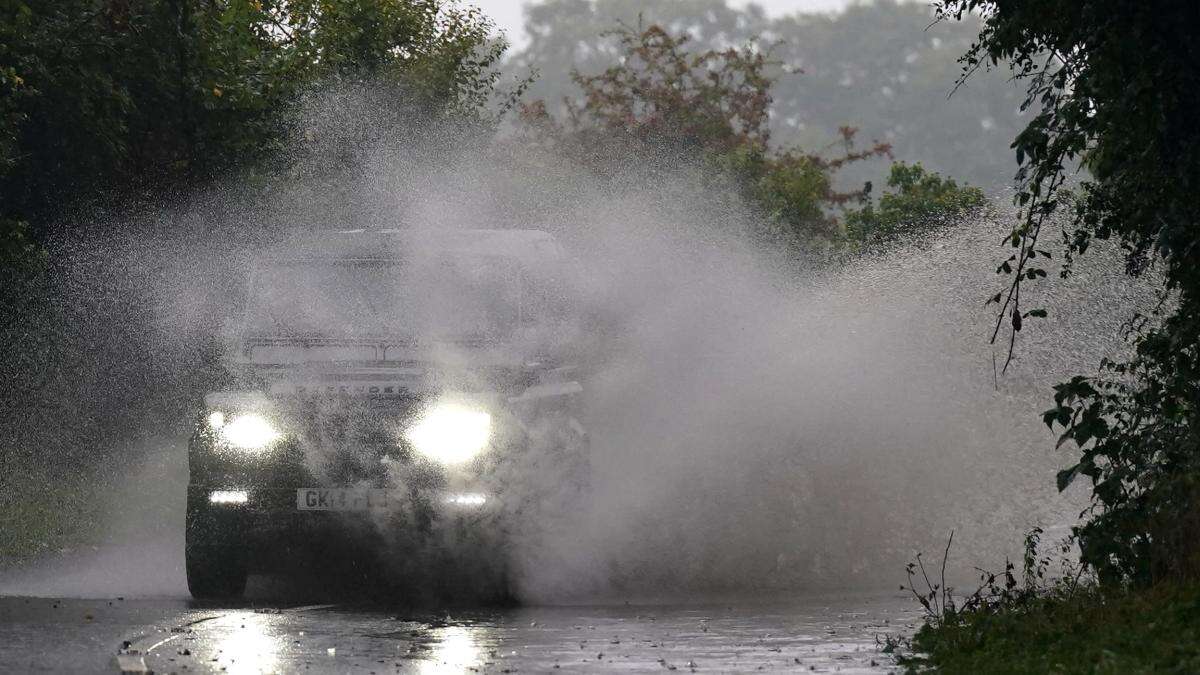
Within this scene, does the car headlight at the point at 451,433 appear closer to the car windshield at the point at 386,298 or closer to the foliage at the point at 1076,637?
the car windshield at the point at 386,298

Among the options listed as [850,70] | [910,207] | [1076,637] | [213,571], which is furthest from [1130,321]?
[850,70]

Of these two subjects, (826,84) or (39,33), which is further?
(826,84)

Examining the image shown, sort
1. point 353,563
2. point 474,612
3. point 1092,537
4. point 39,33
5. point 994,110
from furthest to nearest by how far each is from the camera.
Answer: point 994,110
point 39,33
point 353,563
point 474,612
point 1092,537

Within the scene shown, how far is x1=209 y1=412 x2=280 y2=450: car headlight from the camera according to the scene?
1202 centimetres

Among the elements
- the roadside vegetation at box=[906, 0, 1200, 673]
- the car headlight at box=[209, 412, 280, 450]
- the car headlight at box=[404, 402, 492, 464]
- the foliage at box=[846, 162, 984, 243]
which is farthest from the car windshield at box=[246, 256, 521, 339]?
the foliage at box=[846, 162, 984, 243]

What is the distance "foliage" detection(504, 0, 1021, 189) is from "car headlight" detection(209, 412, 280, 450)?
253ft

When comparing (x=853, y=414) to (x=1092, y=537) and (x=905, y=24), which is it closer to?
(x=1092, y=537)

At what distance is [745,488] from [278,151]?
7816mm

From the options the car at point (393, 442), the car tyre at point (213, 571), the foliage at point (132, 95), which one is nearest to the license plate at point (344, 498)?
the car at point (393, 442)

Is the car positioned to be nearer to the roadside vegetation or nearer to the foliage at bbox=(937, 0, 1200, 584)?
the roadside vegetation

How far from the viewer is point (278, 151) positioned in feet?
70.0

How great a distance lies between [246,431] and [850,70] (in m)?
89.6

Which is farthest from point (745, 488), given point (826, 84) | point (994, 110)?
point (826, 84)

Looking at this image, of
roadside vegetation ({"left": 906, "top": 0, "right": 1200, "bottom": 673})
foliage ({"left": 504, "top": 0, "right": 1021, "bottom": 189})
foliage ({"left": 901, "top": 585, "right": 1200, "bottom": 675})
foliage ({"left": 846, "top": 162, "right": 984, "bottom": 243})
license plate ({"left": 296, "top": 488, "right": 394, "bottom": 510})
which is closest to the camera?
foliage ({"left": 901, "top": 585, "right": 1200, "bottom": 675})
